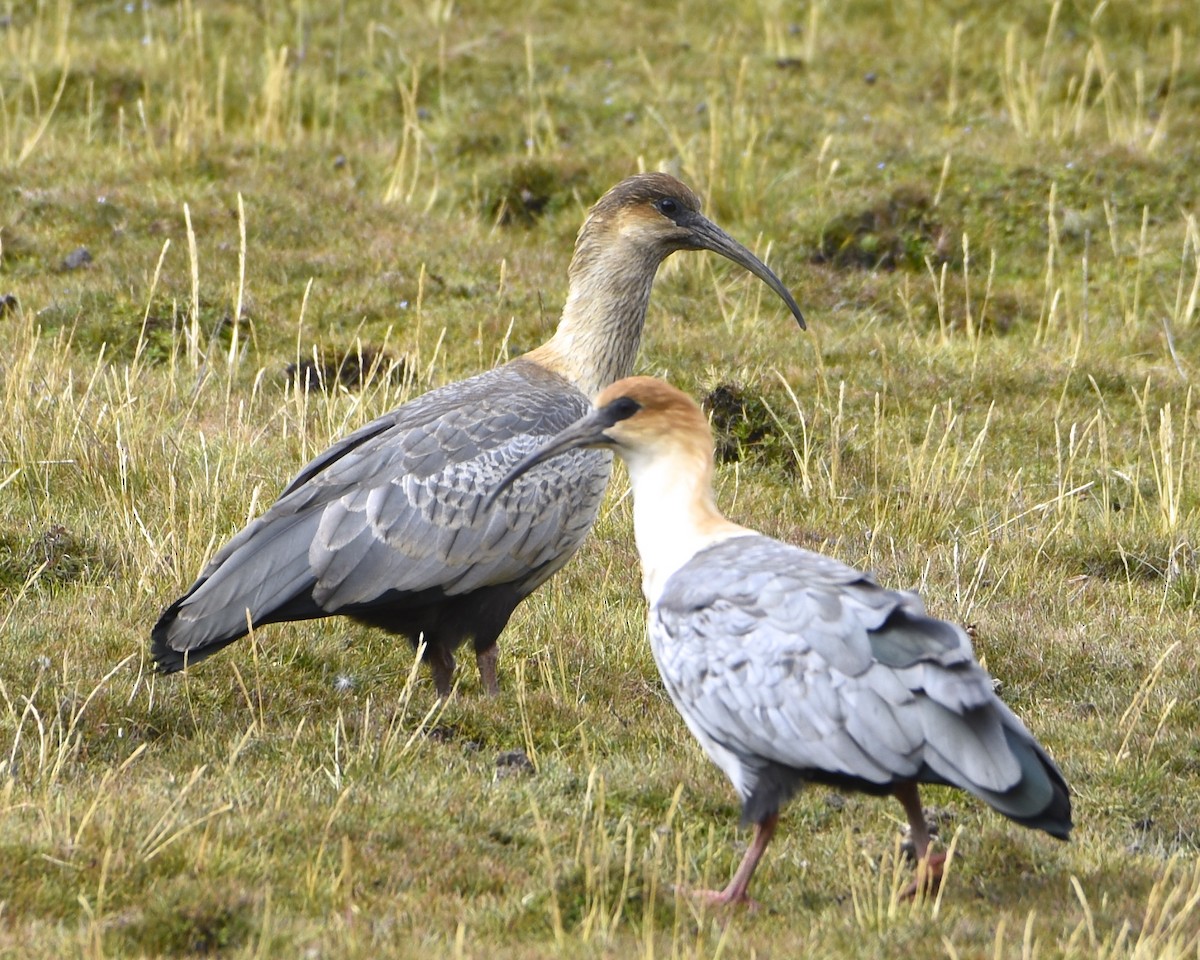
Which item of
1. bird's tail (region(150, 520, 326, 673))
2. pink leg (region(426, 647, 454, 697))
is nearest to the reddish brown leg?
pink leg (region(426, 647, 454, 697))

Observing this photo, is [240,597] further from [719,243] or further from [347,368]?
[347,368]

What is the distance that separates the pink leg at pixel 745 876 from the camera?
180 inches

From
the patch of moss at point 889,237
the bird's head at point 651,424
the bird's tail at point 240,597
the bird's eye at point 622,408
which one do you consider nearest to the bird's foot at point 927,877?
the bird's head at point 651,424

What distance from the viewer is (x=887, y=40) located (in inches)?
563

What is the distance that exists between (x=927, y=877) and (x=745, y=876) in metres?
0.50

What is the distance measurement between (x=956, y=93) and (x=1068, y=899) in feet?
32.6

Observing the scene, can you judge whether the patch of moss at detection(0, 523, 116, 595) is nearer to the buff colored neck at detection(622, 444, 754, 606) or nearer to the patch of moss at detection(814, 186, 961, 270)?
the buff colored neck at detection(622, 444, 754, 606)

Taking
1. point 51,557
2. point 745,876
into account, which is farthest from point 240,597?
point 745,876

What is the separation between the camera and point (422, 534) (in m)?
6.16

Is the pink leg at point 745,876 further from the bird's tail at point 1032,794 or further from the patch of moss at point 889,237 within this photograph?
the patch of moss at point 889,237

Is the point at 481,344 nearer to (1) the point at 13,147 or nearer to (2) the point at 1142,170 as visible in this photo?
(1) the point at 13,147

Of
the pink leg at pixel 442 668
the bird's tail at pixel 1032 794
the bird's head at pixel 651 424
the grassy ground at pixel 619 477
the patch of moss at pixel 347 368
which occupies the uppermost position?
the bird's head at pixel 651 424

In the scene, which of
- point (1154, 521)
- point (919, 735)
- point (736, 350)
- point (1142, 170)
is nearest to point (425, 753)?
point (919, 735)

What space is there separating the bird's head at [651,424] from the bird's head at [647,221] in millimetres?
2312
